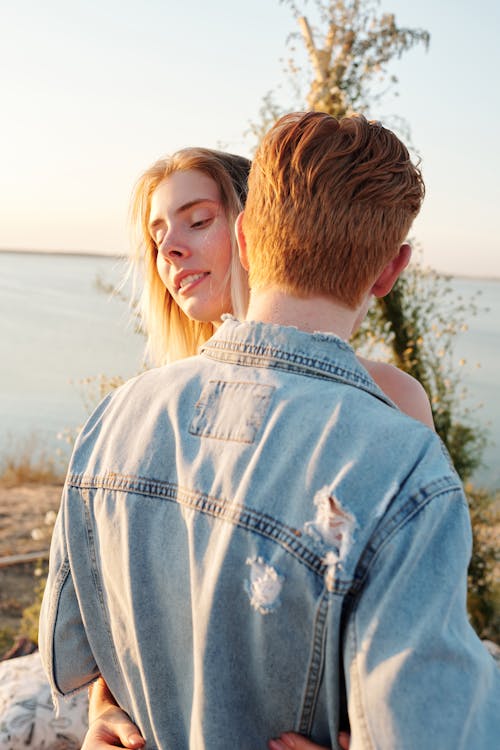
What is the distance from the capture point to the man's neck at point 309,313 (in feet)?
3.31

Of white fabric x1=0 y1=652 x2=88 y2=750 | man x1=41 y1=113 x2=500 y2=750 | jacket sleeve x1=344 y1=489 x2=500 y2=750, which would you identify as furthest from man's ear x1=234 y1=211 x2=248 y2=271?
white fabric x1=0 y1=652 x2=88 y2=750

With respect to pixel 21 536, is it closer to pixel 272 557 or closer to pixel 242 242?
pixel 242 242

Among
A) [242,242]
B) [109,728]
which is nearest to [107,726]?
[109,728]

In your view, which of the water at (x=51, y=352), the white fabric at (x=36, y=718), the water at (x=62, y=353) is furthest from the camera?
the water at (x=51, y=352)

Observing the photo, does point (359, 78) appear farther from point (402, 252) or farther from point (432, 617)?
point (432, 617)

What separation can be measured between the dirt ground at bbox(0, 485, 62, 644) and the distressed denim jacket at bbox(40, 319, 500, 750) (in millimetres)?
3354

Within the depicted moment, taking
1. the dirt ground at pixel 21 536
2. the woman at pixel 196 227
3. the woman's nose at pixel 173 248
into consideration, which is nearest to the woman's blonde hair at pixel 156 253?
the woman at pixel 196 227

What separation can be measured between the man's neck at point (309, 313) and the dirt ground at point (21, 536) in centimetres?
→ 357

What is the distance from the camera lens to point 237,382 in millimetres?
1015

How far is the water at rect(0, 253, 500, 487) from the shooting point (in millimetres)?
6801

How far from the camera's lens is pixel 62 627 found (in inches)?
48.6

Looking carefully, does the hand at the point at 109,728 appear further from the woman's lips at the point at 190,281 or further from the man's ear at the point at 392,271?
the woman's lips at the point at 190,281

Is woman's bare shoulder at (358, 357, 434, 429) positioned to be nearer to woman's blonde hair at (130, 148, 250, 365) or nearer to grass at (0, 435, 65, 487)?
woman's blonde hair at (130, 148, 250, 365)

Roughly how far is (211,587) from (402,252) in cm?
51
